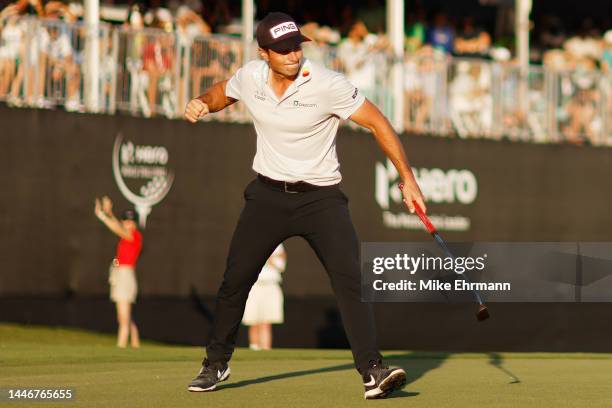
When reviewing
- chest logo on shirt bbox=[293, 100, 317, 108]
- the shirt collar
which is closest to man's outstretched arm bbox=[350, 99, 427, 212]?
chest logo on shirt bbox=[293, 100, 317, 108]

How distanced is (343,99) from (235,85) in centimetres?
78

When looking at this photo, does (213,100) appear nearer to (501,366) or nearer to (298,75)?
(298,75)

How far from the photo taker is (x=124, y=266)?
1825 centimetres

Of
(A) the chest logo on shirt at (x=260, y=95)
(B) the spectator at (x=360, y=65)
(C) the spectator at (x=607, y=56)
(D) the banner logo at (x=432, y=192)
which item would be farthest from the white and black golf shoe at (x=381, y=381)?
(C) the spectator at (x=607, y=56)

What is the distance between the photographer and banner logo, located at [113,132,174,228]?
62.6ft

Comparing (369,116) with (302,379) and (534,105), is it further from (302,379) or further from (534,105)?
(534,105)

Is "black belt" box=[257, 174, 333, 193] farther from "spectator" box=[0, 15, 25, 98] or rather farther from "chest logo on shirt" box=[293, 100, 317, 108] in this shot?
"spectator" box=[0, 15, 25, 98]

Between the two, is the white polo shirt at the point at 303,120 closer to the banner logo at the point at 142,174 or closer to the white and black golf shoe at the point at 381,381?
the white and black golf shoe at the point at 381,381

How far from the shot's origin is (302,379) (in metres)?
10.1

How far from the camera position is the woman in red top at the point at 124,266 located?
18031 millimetres

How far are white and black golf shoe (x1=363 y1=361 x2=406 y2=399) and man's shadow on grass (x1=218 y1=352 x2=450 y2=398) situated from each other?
0.79ft

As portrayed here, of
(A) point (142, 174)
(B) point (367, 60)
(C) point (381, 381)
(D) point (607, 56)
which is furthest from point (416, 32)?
(C) point (381, 381)

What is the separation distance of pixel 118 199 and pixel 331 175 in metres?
10.4

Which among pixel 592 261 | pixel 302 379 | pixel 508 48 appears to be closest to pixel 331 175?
pixel 302 379
